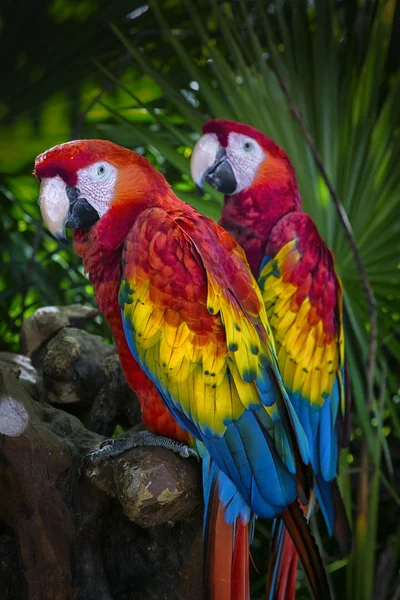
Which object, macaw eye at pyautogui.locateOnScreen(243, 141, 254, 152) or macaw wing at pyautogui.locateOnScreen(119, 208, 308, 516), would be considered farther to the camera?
macaw eye at pyautogui.locateOnScreen(243, 141, 254, 152)

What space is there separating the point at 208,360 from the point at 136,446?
0.43 ft

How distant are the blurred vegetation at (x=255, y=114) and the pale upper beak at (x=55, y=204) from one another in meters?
0.44

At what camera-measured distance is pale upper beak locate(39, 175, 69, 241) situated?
2.26ft

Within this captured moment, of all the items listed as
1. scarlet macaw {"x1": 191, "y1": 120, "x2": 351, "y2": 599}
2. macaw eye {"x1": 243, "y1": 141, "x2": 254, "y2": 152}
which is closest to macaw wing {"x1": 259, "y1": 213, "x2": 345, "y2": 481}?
scarlet macaw {"x1": 191, "y1": 120, "x2": 351, "y2": 599}

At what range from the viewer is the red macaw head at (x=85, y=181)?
69cm

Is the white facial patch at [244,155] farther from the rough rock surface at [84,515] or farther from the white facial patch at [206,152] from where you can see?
the rough rock surface at [84,515]

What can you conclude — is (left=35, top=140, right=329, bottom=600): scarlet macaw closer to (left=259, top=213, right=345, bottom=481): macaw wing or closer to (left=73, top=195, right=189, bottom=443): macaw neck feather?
(left=73, top=195, right=189, bottom=443): macaw neck feather

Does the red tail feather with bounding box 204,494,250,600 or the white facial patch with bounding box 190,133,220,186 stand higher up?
the white facial patch with bounding box 190,133,220,186

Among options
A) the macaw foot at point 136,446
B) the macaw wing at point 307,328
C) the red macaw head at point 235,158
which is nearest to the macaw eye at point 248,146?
the red macaw head at point 235,158

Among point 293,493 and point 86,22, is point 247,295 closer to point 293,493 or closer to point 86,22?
point 293,493

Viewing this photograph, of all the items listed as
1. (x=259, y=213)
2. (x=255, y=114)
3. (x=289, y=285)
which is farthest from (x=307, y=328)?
(x=255, y=114)

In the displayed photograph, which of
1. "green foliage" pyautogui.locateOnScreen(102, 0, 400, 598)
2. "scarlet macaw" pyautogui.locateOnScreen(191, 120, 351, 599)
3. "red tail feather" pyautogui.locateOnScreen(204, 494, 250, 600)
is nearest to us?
"red tail feather" pyautogui.locateOnScreen(204, 494, 250, 600)

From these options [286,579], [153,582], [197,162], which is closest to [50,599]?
[153,582]

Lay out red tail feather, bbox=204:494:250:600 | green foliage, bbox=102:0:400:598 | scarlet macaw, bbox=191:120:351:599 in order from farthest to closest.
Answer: green foliage, bbox=102:0:400:598 < scarlet macaw, bbox=191:120:351:599 < red tail feather, bbox=204:494:250:600
